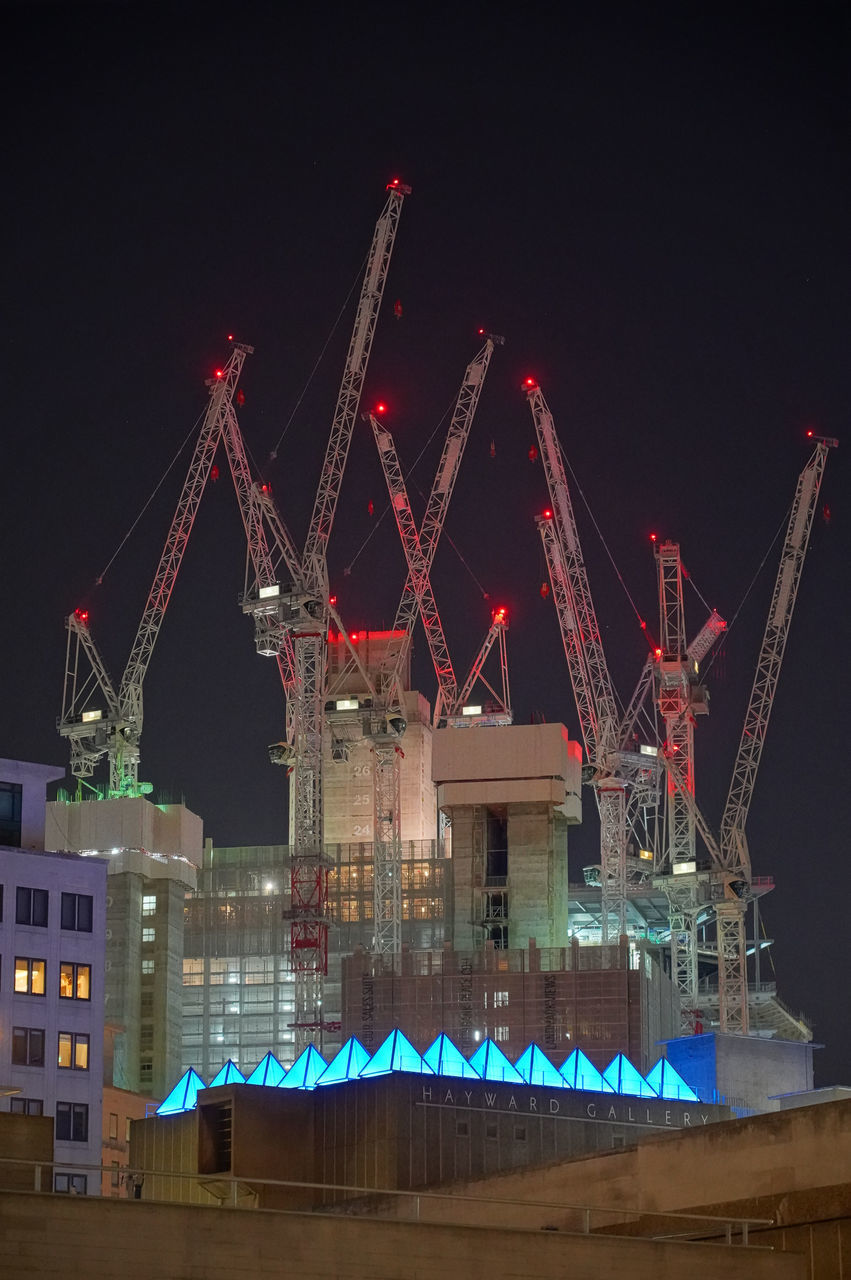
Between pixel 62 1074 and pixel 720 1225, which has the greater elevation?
pixel 62 1074

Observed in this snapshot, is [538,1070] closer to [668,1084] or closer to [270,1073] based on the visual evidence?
[668,1084]

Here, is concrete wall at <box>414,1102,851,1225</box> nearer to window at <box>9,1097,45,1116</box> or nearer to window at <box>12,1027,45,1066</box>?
window at <box>9,1097,45,1116</box>

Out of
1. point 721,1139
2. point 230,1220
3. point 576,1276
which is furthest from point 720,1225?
point 230,1220

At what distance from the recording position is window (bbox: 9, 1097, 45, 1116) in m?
115

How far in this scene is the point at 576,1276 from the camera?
197ft

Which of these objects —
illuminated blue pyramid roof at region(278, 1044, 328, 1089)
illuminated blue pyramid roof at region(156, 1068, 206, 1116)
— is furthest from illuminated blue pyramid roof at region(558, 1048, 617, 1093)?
illuminated blue pyramid roof at region(156, 1068, 206, 1116)

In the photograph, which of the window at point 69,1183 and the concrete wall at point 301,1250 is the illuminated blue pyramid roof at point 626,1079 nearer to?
the window at point 69,1183

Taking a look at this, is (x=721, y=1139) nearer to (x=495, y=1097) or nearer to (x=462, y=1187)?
(x=462, y=1187)

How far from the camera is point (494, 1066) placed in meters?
128

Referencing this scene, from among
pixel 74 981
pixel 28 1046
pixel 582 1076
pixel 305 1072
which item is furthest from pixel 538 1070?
pixel 28 1046

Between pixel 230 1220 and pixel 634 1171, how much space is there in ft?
80.8

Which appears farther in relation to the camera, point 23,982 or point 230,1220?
point 23,982

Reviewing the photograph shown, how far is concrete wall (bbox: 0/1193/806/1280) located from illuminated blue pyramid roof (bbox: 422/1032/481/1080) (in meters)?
62.5

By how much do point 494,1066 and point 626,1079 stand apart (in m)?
11.1
